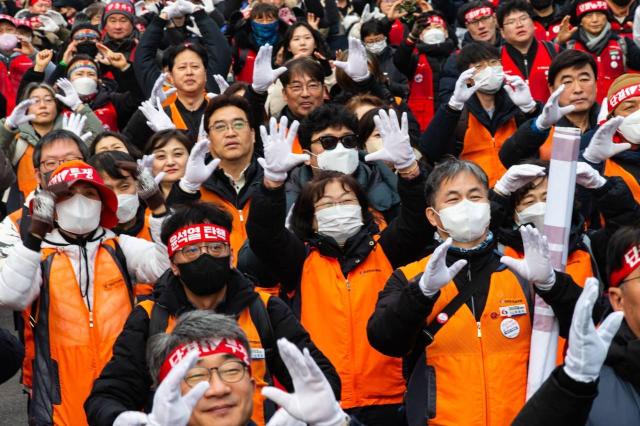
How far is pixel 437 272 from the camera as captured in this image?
4.62 meters

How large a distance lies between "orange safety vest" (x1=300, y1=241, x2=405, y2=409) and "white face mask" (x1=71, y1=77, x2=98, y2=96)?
17.3 ft

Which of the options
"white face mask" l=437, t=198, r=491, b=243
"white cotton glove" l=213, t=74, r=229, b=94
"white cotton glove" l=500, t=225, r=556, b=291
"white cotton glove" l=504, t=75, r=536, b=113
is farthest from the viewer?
"white cotton glove" l=213, t=74, r=229, b=94

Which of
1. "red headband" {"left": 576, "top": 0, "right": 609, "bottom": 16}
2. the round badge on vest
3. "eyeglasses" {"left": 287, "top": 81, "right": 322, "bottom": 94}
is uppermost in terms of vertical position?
"red headband" {"left": 576, "top": 0, "right": 609, "bottom": 16}

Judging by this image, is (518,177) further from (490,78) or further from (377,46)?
(377,46)

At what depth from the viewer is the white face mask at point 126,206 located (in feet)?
21.6

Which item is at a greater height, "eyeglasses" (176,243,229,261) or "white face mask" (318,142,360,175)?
"white face mask" (318,142,360,175)

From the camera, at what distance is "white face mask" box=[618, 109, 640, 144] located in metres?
6.75

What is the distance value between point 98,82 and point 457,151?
13.1 ft

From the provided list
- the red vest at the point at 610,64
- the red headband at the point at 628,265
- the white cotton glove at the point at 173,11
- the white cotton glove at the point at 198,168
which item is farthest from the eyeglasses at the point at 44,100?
the red headband at the point at 628,265

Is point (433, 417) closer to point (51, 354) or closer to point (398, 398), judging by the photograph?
point (398, 398)

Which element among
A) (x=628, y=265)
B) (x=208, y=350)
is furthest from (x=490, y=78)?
(x=208, y=350)

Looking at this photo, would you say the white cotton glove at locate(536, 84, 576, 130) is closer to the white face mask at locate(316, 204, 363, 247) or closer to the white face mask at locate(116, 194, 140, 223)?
the white face mask at locate(316, 204, 363, 247)

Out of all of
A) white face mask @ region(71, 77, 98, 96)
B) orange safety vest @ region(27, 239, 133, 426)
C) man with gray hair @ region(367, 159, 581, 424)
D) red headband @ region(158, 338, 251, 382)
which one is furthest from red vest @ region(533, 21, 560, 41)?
red headband @ region(158, 338, 251, 382)

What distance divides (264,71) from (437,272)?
12.7ft
